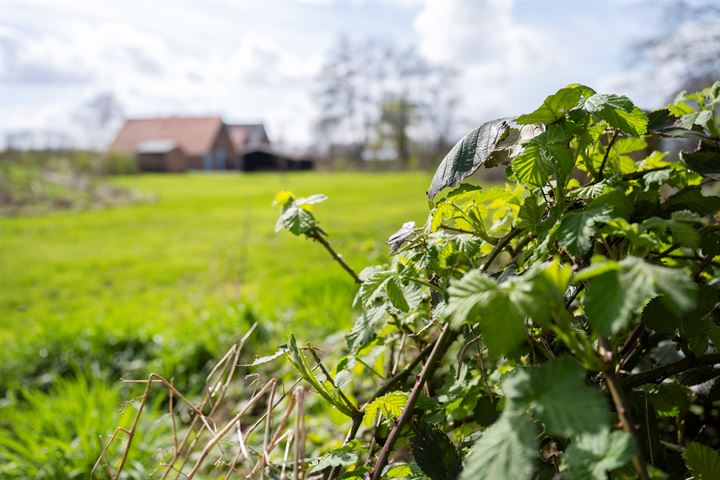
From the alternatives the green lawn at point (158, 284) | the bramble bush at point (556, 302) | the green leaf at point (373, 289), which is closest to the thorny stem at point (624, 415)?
the bramble bush at point (556, 302)

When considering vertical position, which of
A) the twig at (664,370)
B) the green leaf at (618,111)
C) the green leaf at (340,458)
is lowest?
the green leaf at (340,458)

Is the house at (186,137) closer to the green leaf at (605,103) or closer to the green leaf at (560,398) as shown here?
the green leaf at (605,103)

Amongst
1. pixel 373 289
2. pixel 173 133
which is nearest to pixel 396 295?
pixel 373 289

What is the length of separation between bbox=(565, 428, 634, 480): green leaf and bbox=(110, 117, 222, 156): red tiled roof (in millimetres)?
53036

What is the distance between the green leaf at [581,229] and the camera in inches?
25.1

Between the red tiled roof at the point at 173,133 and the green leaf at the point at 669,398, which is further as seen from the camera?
the red tiled roof at the point at 173,133

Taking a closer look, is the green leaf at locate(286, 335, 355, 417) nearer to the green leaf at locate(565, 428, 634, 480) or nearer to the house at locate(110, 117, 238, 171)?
the green leaf at locate(565, 428, 634, 480)

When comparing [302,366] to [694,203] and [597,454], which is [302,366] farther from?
[694,203]

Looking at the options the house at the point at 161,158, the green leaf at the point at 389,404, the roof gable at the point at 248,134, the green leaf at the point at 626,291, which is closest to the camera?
the green leaf at the point at 626,291

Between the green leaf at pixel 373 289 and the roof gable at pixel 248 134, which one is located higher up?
the roof gable at pixel 248 134

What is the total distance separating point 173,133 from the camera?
52375mm

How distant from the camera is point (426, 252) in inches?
32.2

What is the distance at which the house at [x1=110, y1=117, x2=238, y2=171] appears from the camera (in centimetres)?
5125

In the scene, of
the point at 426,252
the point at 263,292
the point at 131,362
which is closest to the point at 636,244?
the point at 426,252
